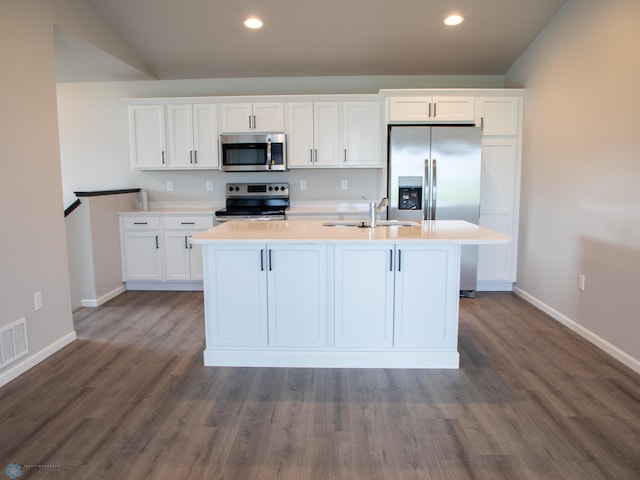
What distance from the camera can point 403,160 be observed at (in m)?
4.38

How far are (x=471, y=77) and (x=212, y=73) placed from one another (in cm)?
305

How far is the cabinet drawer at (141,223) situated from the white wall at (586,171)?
13.1 ft

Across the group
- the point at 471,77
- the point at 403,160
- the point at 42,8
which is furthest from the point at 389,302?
the point at 471,77

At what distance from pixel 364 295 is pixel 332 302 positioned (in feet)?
0.71

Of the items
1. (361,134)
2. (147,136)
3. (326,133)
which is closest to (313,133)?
(326,133)

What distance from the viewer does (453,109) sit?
4449mm

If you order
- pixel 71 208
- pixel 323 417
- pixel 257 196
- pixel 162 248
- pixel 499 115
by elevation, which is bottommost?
pixel 323 417

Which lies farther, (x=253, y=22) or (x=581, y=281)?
(x=253, y=22)

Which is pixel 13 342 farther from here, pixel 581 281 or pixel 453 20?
pixel 453 20

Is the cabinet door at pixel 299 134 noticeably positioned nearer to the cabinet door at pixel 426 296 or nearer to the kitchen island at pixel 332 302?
the kitchen island at pixel 332 302

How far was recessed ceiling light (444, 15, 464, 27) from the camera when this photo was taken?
3.95 m

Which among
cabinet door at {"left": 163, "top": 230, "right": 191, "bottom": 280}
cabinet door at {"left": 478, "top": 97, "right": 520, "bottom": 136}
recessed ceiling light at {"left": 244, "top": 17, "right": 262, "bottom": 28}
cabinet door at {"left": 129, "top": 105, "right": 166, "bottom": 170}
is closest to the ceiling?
recessed ceiling light at {"left": 244, "top": 17, "right": 262, "bottom": 28}

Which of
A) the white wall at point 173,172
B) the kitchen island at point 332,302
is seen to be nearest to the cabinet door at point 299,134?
the white wall at point 173,172

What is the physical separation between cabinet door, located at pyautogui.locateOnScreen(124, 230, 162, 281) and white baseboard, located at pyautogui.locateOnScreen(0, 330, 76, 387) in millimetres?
1463
